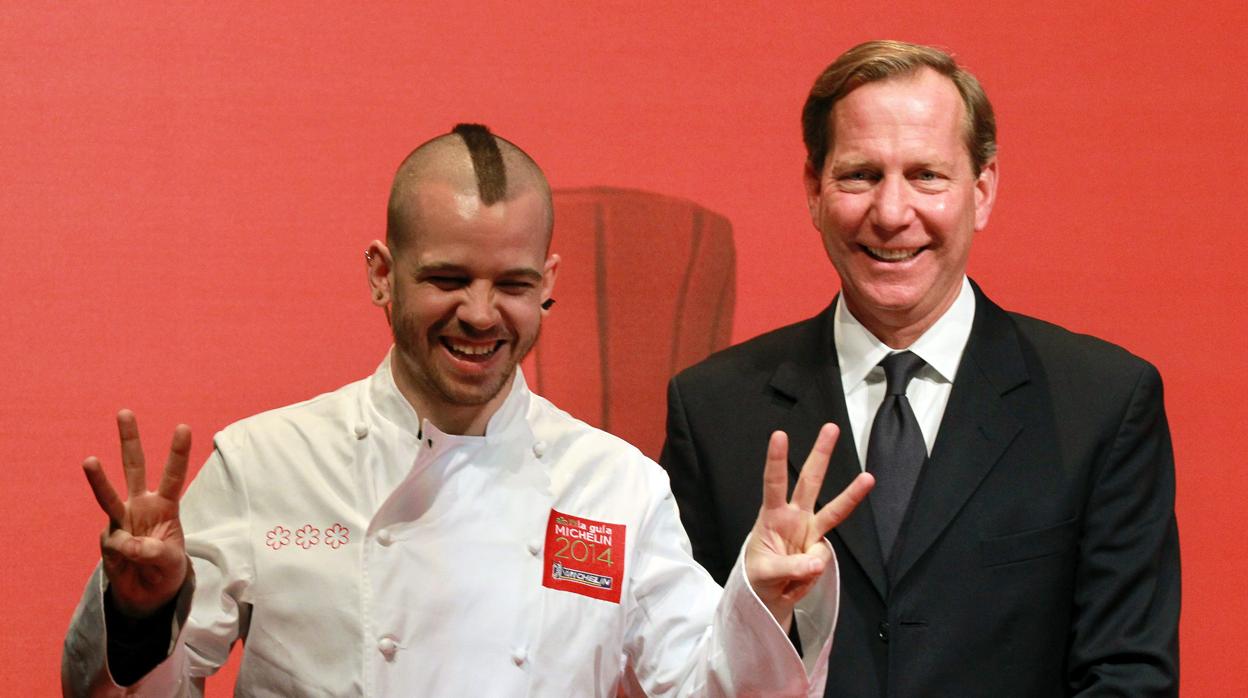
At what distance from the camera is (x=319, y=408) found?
1817 millimetres

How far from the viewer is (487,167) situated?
1724 mm

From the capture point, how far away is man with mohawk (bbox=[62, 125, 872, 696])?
1.64m

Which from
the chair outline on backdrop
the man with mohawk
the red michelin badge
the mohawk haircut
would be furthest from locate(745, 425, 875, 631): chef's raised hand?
the chair outline on backdrop

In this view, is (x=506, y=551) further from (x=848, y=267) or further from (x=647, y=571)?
(x=848, y=267)

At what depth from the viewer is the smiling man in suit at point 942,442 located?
6.06 feet

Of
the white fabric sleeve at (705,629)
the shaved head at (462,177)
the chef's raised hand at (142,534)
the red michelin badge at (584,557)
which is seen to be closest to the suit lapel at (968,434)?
Result: the white fabric sleeve at (705,629)

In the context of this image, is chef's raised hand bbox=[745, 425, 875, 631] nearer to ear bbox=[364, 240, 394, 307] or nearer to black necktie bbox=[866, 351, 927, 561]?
black necktie bbox=[866, 351, 927, 561]

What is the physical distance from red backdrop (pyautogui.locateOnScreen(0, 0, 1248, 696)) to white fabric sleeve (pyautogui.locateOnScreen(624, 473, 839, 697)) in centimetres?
68

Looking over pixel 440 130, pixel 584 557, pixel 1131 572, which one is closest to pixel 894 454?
pixel 1131 572

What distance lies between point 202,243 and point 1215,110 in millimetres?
1595

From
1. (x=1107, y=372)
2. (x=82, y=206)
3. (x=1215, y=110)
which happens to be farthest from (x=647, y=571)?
(x=1215, y=110)

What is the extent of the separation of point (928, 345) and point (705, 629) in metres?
0.49

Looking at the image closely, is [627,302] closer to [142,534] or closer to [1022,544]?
[1022,544]

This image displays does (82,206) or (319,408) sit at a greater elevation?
(82,206)
